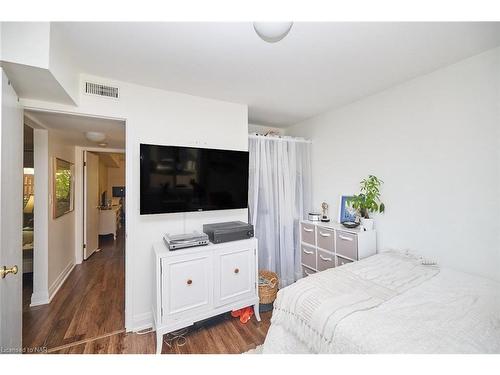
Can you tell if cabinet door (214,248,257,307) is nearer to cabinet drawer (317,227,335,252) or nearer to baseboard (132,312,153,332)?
baseboard (132,312,153,332)

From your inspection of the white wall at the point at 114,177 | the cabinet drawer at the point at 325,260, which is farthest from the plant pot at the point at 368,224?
the white wall at the point at 114,177

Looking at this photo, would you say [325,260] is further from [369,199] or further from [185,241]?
[185,241]

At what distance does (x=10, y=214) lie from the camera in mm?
1313

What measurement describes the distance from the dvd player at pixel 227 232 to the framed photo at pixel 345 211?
Result: 1.29 meters

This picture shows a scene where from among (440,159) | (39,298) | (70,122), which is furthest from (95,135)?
(440,159)

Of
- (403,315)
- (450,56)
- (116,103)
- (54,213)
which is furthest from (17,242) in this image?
(450,56)

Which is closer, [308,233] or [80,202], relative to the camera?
[308,233]

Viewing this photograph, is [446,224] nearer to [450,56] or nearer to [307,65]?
[450,56]

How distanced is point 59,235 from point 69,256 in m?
0.68

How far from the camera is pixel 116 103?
2059 mm

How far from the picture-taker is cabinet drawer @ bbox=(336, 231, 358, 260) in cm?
228

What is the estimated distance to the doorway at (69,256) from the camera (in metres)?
2.10
